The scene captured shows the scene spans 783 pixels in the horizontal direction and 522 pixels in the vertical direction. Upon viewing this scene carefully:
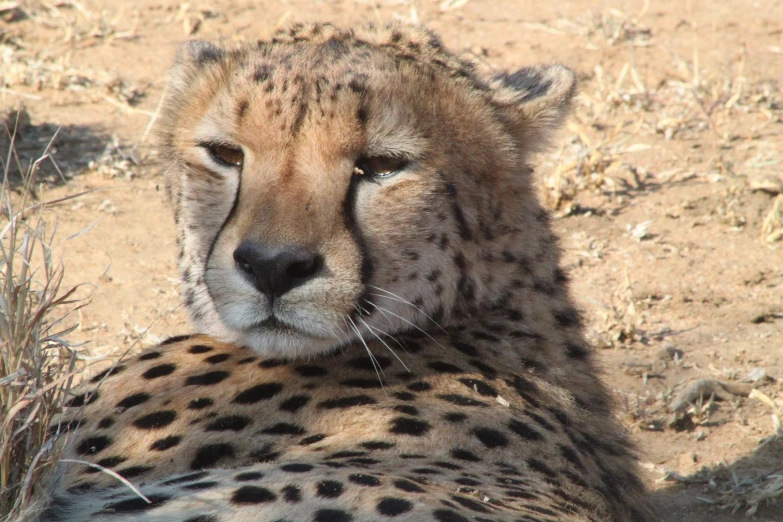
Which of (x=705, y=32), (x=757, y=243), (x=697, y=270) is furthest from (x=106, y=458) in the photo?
(x=705, y=32)

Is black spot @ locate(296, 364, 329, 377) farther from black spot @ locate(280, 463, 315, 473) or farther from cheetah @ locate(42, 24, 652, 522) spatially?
black spot @ locate(280, 463, 315, 473)

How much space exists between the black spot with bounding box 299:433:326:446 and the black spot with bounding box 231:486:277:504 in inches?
10.7

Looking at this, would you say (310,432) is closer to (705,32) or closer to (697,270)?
(697,270)

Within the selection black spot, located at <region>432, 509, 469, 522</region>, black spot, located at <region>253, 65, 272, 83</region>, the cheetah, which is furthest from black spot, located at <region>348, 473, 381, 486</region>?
black spot, located at <region>253, 65, 272, 83</region>

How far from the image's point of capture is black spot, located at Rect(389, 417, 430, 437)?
1.99 meters

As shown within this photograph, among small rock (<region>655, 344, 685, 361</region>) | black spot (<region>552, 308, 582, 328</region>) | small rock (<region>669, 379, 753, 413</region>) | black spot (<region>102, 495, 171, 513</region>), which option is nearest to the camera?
black spot (<region>102, 495, 171, 513</region>)

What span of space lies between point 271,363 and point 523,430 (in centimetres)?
56

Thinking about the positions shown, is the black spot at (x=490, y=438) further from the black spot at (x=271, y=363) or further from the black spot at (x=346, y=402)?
the black spot at (x=271, y=363)

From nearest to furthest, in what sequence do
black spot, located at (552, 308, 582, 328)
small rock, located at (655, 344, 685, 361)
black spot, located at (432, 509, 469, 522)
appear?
black spot, located at (432, 509, 469, 522) < black spot, located at (552, 308, 582, 328) < small rock, located at (655, 344, 685, 361)

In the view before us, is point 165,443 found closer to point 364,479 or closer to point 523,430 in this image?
point 364,479

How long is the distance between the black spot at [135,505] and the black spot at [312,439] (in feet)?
1.08

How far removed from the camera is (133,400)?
2.15 metres

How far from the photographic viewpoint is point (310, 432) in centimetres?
202

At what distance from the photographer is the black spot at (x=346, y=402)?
2.07m
